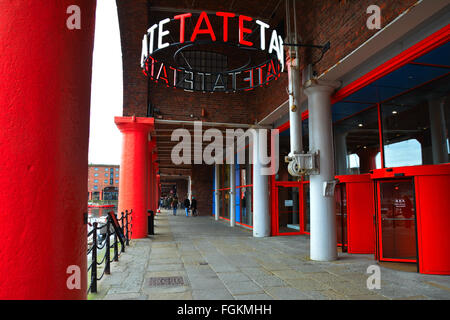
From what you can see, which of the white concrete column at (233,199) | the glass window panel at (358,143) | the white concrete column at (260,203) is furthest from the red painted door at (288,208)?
the white concrete column at (233,199)

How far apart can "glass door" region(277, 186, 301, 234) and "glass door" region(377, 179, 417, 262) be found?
18.4 ft

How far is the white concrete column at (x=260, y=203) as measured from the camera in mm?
12383

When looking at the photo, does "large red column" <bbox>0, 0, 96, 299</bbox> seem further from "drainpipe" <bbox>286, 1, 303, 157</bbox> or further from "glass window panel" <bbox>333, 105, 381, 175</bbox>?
"glass window panel" <bbox>333, 105, 381, 175</bbox>

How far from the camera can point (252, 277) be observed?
6133 mm

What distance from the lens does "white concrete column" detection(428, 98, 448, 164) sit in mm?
6770

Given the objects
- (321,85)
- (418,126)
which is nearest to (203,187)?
(321,85)

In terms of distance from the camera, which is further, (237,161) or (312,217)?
(237,161)

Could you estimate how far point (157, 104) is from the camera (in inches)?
489

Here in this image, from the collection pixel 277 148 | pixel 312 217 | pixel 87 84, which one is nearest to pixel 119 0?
pixel 277 148

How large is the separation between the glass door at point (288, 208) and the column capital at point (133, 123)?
5.51m

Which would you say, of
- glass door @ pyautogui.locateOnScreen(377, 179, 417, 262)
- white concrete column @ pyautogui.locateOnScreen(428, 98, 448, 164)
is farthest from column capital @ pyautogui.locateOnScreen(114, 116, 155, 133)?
white concrete column @ pyautogui.locateOnScreen(428, 98, 448, 164)
